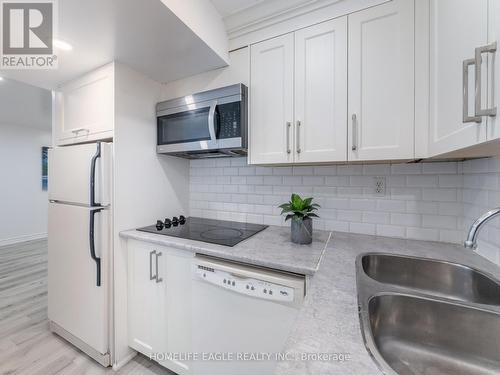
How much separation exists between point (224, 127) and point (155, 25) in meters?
0.66

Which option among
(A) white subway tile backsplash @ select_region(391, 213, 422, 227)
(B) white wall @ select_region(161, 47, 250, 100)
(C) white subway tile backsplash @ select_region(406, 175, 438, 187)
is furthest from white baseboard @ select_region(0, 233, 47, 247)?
(C) white subway tile backsplash @ select_region(406, 175, 438, 187)

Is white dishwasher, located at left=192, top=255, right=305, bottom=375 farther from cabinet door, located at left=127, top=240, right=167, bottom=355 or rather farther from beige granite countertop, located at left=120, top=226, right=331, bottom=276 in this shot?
cabinet door, located at left=127, top=240, right=167, bottom=355

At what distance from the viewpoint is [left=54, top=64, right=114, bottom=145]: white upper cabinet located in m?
1.56

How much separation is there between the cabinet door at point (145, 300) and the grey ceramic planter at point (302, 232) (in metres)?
0.87

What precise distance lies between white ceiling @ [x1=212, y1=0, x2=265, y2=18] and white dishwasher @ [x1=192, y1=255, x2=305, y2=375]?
162 centimetres

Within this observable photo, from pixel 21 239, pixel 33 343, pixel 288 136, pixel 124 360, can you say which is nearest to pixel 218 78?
pixel 288 136

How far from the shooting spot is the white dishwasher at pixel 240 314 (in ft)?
3.33

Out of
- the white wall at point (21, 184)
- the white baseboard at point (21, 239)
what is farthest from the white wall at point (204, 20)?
the white baseboard at point (21, 239)

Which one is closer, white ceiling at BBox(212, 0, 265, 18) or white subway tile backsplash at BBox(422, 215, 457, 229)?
white subway tile backsplash at BBox(422, 215, 457, 229)

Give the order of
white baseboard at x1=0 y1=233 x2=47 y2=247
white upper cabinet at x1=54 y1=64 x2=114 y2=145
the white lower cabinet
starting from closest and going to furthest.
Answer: the white lower cabinet → white upper cabinet at x1=54 y1=64 x2=114 y2=145 → white baseboard at x1=0 y1=233 x2=47 y2=247

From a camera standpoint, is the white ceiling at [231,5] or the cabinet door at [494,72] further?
the white ceiling at [231,5]

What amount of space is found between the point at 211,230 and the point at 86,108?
137cm

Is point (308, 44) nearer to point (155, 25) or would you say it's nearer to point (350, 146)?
point (350, 146)

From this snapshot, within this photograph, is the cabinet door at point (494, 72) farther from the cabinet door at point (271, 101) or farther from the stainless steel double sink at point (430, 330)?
the cabinet door at point (271, 101)
